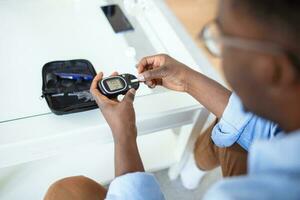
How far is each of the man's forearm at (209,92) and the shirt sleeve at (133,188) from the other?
249 mm

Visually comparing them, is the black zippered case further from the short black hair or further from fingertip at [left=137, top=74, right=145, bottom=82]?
the short black hair

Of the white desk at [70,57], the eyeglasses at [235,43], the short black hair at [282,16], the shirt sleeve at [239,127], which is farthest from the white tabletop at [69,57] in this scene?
the short black hair at [282,16]

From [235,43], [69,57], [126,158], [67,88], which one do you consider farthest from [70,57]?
[235,43]

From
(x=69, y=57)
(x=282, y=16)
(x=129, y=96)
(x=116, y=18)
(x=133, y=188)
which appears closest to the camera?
(x=282, y=16)

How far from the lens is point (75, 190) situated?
786 mm

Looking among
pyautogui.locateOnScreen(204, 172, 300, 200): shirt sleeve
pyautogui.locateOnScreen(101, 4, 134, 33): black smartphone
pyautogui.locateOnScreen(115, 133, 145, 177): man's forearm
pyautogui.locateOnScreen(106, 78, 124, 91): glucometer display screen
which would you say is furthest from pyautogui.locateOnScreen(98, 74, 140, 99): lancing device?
pyautogui.locateOnScreen(204, 172, 300, 200): shirt sleeve

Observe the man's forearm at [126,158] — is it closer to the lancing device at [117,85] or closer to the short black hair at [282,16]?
the lancing device at [117,85]

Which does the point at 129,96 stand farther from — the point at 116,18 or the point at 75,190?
the point at 116,18

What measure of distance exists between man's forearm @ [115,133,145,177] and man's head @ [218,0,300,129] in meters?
0.26

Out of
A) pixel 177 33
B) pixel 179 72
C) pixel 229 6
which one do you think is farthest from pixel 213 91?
pixel 229 6

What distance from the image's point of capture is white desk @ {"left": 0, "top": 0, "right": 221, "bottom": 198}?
29.7 inches

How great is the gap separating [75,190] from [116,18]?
491 mm

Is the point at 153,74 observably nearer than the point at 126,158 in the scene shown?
No

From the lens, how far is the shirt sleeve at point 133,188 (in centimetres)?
63
